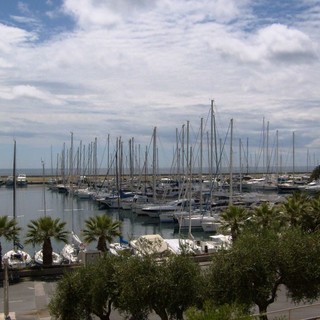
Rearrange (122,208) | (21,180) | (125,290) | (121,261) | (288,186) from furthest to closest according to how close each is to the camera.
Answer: (21,180)
(288,186)
(122,208)
(121,261)
(125,290)

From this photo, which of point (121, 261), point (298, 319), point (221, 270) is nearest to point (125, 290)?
point (121, 261)

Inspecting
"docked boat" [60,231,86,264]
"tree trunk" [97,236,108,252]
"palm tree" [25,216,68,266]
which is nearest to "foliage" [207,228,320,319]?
"tree trunk" [97,236,108,252]

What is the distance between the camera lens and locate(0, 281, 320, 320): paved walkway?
21.5 meters

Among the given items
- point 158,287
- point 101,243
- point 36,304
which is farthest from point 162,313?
point 101,243

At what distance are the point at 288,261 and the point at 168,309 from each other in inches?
Result: 182

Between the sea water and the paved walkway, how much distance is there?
22.5 m

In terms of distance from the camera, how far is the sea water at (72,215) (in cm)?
7012

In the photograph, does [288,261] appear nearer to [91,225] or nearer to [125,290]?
[125,290]

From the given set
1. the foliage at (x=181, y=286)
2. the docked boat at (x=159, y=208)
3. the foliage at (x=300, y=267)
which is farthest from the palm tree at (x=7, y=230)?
the docked boat at (x=159, y=208)

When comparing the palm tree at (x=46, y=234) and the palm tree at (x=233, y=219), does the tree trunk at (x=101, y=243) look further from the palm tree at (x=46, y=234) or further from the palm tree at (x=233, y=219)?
the palm tree at (x=233, y=219)

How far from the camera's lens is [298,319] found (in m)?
20.1

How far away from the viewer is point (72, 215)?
69000mm

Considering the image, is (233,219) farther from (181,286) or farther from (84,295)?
(181,286)

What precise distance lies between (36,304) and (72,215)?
4064cm
